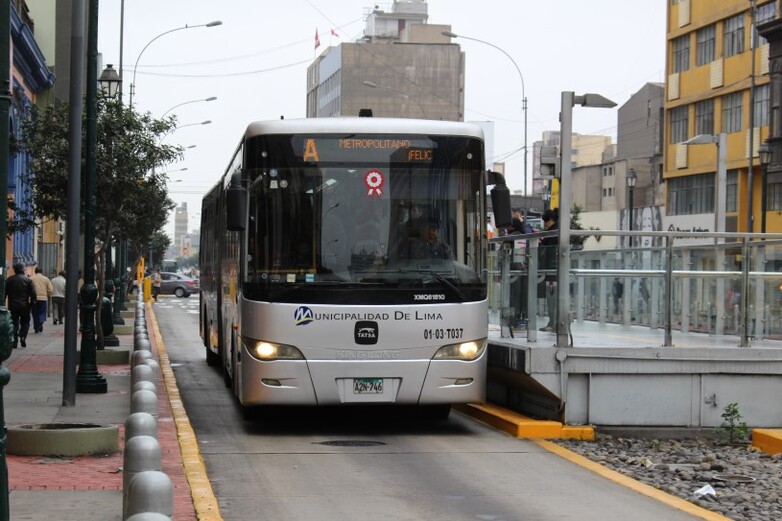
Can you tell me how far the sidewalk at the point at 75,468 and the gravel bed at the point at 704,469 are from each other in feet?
13.6

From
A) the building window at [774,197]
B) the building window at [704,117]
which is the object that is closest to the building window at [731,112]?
the building window at [704,117]

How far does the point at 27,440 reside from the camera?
1112cm

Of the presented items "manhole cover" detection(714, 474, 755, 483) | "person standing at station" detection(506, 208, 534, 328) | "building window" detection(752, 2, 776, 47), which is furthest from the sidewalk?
"building window" detection(752, 2, 776, 47)

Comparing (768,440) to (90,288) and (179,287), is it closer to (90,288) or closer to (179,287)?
(90,288)

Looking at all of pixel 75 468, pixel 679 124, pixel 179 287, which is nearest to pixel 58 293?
pixel 75 468

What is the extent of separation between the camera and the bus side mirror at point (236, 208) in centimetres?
1355

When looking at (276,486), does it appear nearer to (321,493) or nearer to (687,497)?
(321,493)

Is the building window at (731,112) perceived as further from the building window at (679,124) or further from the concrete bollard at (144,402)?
the concrete bollard at (144,402)

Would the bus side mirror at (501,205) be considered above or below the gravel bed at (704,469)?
above

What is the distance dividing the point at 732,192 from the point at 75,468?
5074 cm

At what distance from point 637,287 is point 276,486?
6.84 metres

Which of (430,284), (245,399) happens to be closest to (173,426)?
(245,399)

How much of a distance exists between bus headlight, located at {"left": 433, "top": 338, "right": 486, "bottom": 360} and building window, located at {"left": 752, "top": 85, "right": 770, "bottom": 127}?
4432 cm

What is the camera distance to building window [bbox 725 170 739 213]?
57.5m
